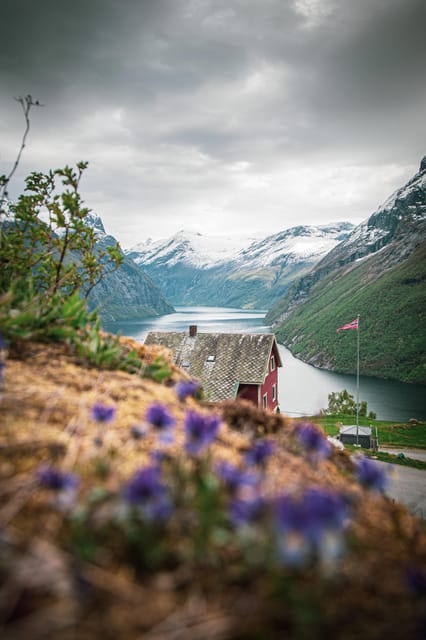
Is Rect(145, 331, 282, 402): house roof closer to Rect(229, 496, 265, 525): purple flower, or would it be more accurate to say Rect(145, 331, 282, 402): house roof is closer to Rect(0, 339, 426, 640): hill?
Rect(0, 339, 426, 640): hill

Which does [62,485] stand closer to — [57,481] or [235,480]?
[57,481]

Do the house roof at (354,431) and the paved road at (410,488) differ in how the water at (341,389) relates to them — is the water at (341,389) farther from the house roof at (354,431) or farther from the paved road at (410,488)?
the paved road at (410,488)

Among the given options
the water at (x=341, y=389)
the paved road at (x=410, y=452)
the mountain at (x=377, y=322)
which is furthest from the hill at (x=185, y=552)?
the mountain at (x=377, y=322)

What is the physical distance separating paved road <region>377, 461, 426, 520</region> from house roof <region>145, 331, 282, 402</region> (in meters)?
10.2

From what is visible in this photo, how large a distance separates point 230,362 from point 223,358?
2.24ft

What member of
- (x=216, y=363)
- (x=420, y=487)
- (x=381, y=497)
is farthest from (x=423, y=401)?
(x=381, y=497)

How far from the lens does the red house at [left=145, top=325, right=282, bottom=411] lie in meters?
26.8

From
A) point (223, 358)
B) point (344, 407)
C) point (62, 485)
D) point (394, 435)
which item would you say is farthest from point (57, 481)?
point (344, 407)

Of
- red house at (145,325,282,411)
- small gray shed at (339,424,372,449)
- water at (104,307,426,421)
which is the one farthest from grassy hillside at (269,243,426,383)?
red house at (145,325,282,411)

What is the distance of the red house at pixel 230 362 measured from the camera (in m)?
26.8

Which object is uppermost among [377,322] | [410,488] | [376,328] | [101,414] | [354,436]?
[377,322]

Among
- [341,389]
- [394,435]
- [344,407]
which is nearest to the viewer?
[394,435]

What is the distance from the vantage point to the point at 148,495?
1635mm

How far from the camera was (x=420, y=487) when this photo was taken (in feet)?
82.1
